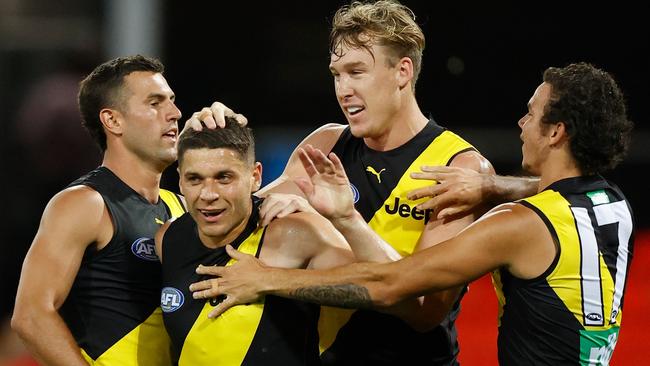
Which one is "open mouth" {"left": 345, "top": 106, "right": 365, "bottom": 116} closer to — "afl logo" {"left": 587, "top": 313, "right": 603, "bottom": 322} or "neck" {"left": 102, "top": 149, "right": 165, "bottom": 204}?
"neck" {"left": 102, "top": 149, "right": 165, "bottom": 204}

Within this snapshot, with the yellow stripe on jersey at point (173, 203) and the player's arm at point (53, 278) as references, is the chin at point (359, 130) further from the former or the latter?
the player's arm at point (53, 278)

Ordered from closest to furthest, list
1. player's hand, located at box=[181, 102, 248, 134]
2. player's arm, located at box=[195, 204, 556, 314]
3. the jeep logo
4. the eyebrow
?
player's arm, located at box=[195, 204, 556, 314], player's hand, located at box=[181, 102, 248, 134], the jeep logo, the eyebrow

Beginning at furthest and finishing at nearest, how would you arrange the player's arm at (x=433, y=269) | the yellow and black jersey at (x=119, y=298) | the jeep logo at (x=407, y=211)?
the jeep logo at (x=407, y=211) → the yellow and black jersey at (x=119, y=298) → the player's arm at (x=433, y=269)

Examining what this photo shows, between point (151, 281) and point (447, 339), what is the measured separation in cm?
125

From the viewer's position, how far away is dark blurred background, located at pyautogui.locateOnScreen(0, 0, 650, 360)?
8.58 meters

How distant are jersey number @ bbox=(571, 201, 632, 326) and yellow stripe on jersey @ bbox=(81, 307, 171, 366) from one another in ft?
5.49

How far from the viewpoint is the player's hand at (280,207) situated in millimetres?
4020

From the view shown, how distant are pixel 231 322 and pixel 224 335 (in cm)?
5

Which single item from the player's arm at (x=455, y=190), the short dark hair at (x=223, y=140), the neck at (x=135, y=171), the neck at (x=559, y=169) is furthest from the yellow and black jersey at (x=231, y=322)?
the neck at (x=559, y=169)

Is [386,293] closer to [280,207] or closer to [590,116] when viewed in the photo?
[280,207]

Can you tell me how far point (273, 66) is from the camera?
10.1 metres

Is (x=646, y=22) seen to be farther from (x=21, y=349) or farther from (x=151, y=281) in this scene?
A: (x=151, y=281)

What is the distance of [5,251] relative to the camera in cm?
822

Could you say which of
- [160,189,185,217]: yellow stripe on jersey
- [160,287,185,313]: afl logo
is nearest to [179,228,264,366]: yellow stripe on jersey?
[160,287,185,313]: afl logo
